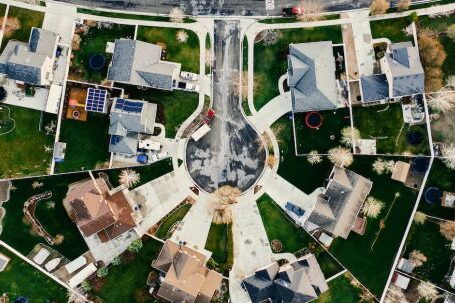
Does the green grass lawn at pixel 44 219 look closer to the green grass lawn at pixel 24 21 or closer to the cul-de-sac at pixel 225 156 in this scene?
the cul-de-sac at pixel 225 156

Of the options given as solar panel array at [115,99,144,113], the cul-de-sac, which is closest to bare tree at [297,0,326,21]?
the cul-de-sac

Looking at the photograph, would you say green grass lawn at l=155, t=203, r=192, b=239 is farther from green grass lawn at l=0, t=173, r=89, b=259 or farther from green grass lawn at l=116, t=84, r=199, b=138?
green grass lawn at l=0, t=173, r=89, b=259

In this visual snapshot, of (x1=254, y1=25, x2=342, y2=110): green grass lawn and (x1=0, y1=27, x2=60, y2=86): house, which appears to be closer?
(x1=0, y1=27, x2=60, y2=86): house

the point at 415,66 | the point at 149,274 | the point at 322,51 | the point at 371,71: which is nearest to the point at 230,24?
→ the point at 322,51

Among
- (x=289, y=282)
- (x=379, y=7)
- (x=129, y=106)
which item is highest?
(x=379, y=7)

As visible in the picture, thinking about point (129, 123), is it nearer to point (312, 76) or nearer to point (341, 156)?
point (312, 76)

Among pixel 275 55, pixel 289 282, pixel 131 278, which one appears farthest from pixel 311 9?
pixel 131 278
